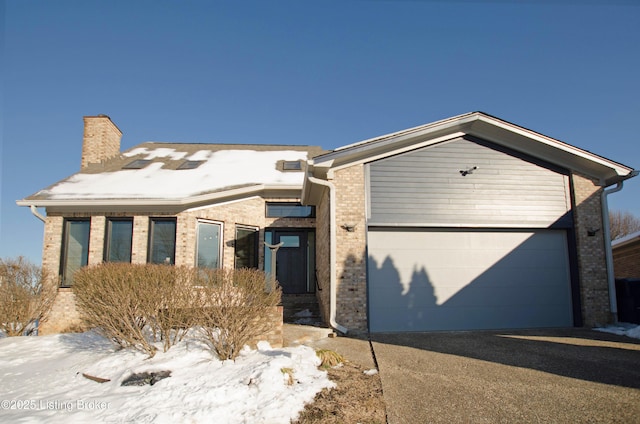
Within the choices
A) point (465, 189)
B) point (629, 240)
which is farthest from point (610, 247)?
point (629, 240)

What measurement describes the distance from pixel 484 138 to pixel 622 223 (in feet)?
108

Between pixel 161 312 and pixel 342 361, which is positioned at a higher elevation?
pixel 161 312

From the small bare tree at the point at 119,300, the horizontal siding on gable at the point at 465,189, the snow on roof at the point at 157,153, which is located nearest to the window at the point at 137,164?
the snow on roof at the point at 157,153

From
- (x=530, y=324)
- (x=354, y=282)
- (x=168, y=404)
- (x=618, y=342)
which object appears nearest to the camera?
(x=168, y=404)

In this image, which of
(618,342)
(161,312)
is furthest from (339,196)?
(618,342)

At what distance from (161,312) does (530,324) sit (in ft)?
26.4

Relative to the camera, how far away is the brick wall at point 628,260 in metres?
13.1

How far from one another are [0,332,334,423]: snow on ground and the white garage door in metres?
3.25

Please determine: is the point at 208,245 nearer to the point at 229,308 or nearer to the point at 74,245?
the point at 74,245

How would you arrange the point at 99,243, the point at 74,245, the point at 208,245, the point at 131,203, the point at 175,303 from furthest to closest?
the point at 208,245 → the point at 74,245 → the point at 99,243 → the point at 131,203 → the point at 175,303

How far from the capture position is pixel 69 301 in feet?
32.1

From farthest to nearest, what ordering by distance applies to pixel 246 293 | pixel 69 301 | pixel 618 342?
1. pixel 69 301
2. pixel 618 342
3. pixel 246 293

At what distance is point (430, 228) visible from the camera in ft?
29.8

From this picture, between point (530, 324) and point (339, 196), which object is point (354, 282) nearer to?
point (339, 196)
